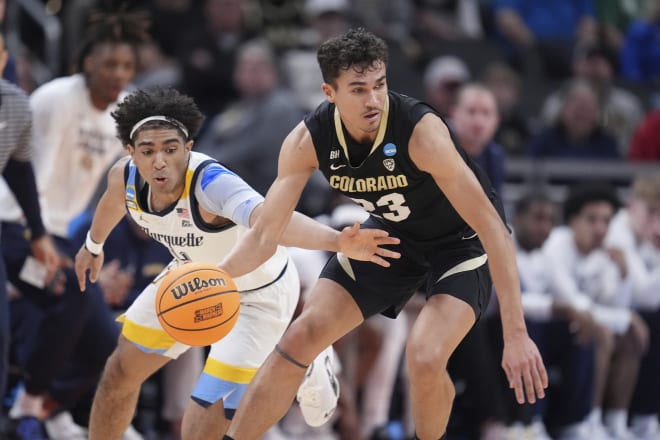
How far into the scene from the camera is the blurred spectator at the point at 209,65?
35.9ft

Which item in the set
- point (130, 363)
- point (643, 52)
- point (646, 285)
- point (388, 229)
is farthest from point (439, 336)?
point (643, 52)

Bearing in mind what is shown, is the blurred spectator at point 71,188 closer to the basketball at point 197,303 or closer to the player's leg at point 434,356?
the basketball at point 197,303

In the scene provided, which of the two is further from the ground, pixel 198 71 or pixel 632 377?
pixel 198 71

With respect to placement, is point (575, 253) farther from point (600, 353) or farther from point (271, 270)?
point (271, 270)

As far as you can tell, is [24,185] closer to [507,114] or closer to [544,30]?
[507,114]

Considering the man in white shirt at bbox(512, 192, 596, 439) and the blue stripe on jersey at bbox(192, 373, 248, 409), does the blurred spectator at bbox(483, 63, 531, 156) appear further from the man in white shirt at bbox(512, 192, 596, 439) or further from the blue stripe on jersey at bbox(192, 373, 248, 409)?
the blue stripe on jersey at bbox(192, 373, 248, 409)

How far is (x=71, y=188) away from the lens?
7.84 m

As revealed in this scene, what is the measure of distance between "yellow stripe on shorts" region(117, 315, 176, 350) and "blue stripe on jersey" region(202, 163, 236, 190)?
2.67 feet

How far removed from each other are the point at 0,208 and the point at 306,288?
7.44ft

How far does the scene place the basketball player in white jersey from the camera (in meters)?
6.04

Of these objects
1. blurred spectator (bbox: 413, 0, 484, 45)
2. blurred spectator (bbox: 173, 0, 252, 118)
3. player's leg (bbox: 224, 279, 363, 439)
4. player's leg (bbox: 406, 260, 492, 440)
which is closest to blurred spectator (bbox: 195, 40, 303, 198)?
blurred spectator (bbox: 173, 0, 252, 118)

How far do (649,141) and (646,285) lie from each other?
2.30 meters


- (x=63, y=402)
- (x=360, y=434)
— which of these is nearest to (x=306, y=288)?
(x=360, y=434)

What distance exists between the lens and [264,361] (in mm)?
6133
